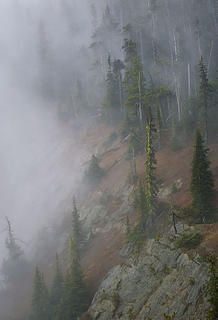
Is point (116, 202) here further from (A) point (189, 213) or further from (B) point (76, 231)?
(A) point (189, 213)

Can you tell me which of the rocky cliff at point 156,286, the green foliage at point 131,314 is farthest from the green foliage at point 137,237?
the green foliage at point 131,314

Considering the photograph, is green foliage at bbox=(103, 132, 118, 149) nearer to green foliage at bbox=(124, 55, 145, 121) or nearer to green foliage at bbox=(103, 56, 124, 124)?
green foliage at bbox=(103, 56, 124, 124)

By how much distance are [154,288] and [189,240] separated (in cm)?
437

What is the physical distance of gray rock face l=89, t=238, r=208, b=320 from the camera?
1388 centimetres

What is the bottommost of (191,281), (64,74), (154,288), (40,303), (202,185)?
(40,303)

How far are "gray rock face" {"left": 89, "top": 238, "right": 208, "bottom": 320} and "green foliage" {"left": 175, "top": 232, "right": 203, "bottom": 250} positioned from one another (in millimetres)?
559

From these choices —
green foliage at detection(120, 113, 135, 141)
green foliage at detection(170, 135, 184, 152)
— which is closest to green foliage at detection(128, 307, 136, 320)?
green foliage at detection(170, 135, 184, 152)

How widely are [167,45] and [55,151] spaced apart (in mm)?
43264

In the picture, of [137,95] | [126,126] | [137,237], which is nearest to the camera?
[137,237]

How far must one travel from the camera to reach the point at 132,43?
46.9m

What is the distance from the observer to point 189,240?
58.2 feet

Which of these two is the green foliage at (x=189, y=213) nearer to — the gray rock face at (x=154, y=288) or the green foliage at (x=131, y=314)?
the gray rock face at (x=154, y=288)

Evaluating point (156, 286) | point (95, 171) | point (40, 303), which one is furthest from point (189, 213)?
point (95, 171)

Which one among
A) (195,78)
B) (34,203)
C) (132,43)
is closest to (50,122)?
(34,203)
